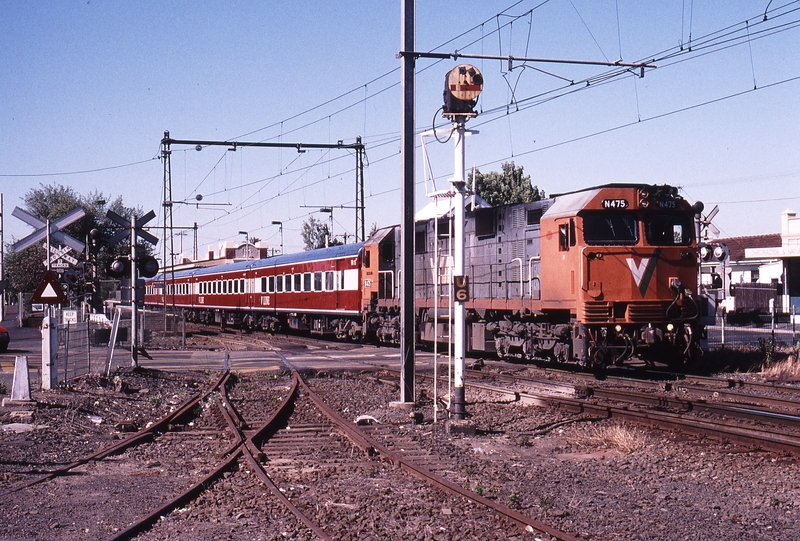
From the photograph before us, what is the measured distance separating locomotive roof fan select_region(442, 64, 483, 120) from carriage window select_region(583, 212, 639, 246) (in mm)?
5848

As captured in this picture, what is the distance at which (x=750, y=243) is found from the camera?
56.4 meters

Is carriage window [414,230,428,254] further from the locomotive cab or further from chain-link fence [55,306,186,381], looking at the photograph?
chain-link fence [55,306,186,381]

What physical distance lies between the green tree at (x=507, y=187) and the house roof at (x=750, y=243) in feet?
47.0

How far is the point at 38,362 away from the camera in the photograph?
866 inches

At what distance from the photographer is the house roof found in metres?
53.9

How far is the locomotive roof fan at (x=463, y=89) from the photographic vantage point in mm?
10781

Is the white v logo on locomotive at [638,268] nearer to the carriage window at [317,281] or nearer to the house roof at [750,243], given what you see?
the carriage window at [317,281]

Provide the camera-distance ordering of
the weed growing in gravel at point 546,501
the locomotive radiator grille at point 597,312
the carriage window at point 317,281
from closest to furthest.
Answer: the weed growing in gravel at point 546,501, the locomotive radiator grille at point 597,312, the carriage window at point 317,281

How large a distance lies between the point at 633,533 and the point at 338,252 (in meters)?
24.0

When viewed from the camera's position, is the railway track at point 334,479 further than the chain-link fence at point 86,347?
No

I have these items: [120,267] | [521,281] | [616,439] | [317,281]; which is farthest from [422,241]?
[616,439]

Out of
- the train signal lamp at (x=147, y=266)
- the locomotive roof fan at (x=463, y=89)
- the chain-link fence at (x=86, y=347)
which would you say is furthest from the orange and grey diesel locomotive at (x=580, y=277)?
the chain-link fence at (x=86, y=347)

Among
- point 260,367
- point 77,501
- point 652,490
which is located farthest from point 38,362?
point 652,490

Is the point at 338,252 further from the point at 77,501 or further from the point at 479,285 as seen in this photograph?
the point at 77,501
